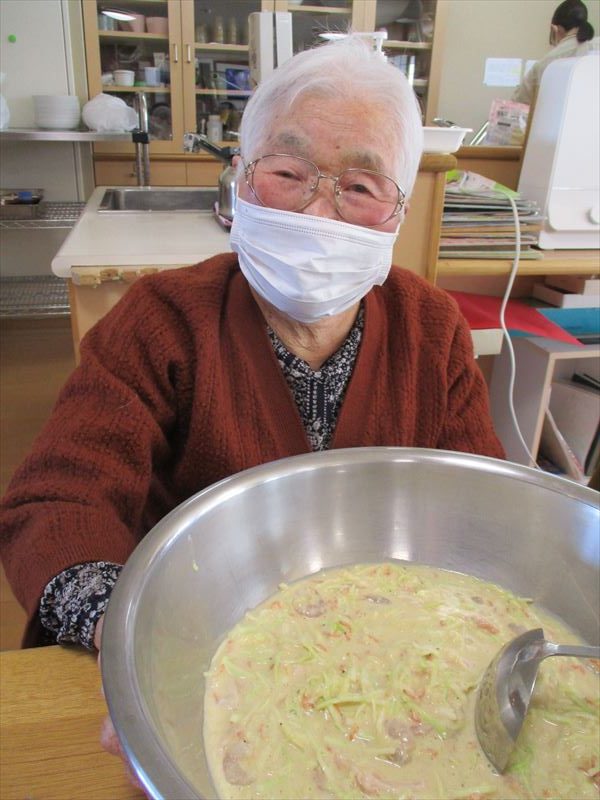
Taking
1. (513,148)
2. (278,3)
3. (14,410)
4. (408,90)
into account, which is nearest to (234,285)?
(408,90)

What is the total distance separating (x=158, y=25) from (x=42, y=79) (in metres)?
0.89

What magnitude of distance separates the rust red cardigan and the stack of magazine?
79cm

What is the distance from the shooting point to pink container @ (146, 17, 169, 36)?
4.05 metres

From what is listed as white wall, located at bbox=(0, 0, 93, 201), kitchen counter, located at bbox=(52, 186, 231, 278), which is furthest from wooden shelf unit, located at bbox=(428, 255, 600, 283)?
white wall, located at bbox=(0, 0, 93, 201)

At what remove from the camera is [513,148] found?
2314mm

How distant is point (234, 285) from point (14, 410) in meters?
2.24

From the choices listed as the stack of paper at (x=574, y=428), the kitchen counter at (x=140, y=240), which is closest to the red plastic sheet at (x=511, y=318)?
the stack of paper at (x=574, y=428)

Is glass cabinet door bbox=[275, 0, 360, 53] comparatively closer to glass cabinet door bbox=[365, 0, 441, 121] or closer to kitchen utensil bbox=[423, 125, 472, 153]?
glass cabinet door bbox=[365, 0, 441, 121]

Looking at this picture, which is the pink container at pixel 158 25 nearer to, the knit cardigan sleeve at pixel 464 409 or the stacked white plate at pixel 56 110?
the stacked white plate at pixel 56 110

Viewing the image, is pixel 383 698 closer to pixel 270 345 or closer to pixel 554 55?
pixel 270 345

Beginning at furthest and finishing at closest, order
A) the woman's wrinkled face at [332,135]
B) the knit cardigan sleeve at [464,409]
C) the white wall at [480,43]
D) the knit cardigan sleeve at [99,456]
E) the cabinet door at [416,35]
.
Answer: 1. the white wall at [480,43]
2. the cabinet door at [416,35]
3. the knit cardigan sleeve at [464,409]
4. the woman's wrinkled face at [332,135]
5. the knit cardigan sleeve at [99,456]

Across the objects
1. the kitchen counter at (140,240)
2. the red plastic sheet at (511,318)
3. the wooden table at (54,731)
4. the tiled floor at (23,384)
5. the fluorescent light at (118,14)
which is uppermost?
the fluorescent light at (118,14)

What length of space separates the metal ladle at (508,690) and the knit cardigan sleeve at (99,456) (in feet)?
1.44

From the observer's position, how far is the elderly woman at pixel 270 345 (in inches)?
33.9
